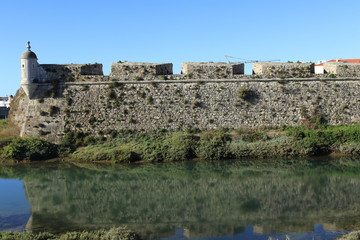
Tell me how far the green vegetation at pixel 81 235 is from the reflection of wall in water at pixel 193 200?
43.1 inches

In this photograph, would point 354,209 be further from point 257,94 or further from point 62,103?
point 62,103

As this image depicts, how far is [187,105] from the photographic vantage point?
26.3 m

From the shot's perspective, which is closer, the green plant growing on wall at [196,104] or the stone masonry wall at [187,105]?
the stone masonry wall at [187,105]

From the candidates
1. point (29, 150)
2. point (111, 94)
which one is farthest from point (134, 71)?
point (29, 150)

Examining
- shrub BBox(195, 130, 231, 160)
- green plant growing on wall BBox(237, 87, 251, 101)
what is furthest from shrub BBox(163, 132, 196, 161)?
green plant growing on wall BBox(237, 87, 251, 101)

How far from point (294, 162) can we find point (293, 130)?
3461 millimetres

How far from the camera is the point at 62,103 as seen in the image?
2662cm

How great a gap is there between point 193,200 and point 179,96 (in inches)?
476

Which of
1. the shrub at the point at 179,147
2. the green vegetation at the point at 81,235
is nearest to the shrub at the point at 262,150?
the shrub at the point at 179,147

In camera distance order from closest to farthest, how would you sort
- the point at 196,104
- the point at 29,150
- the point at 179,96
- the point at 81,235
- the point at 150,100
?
the point at 81,235 < the point at 29,150 < the point at 196,104 < the point at 150,100 < the point at 179,96

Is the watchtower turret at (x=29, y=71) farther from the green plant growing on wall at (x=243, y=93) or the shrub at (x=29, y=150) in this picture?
the green plant growing on wall at (x=243, y=93)

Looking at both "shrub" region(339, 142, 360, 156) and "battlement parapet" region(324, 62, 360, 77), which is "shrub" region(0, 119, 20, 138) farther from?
"battlement parapet" region(324, 62, 360, 77)

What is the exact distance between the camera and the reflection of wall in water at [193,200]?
12.8 m

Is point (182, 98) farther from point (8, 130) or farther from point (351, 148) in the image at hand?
point (8, 130)
